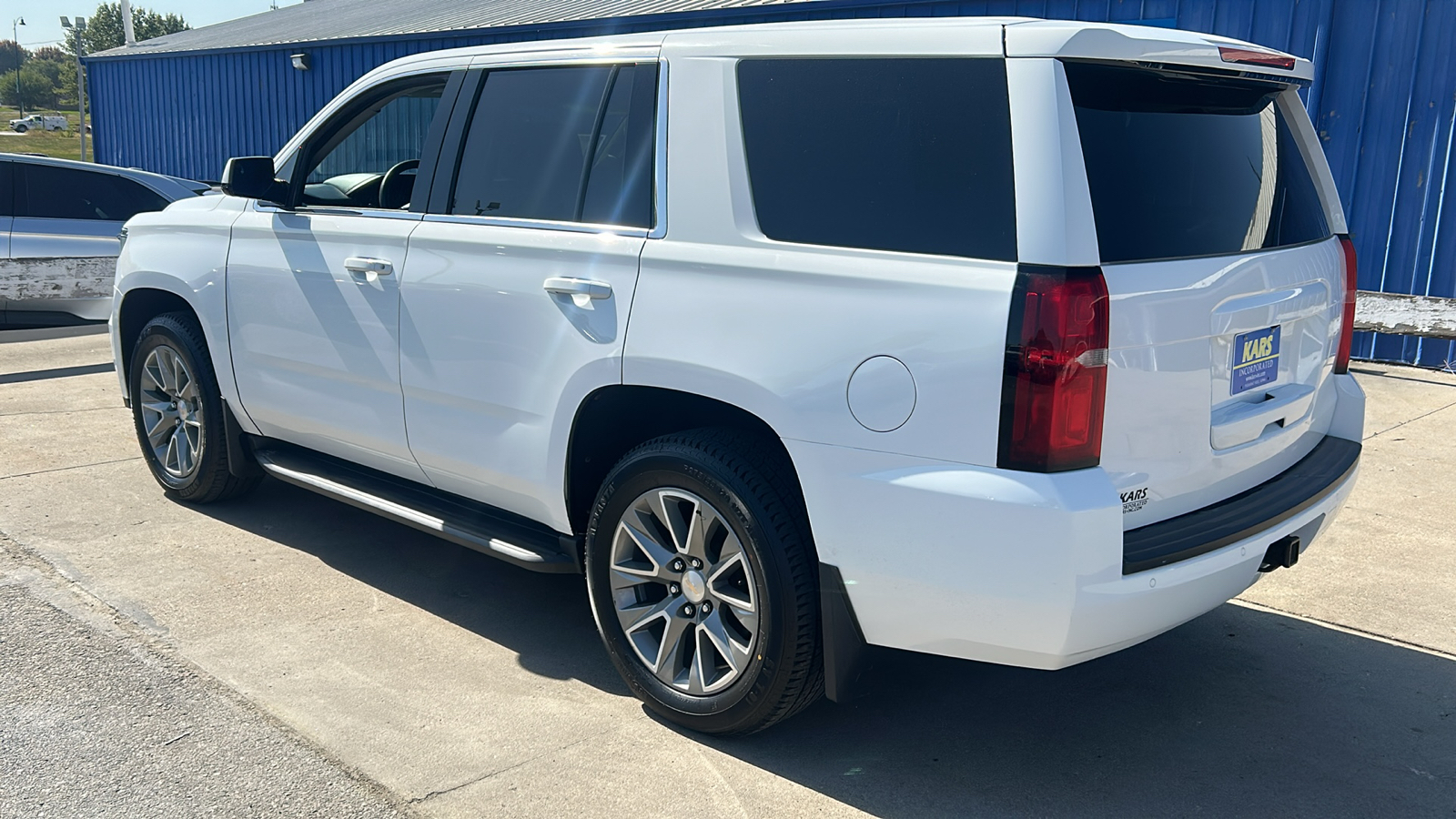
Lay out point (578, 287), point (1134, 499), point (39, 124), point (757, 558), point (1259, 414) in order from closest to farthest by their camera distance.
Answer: point (1134, 499)
point (757, 558)
point (1259, 414)
point (578, 287)
point (39, 124)

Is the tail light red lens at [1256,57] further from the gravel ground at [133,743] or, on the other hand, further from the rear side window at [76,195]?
the rear side window at [76,195]

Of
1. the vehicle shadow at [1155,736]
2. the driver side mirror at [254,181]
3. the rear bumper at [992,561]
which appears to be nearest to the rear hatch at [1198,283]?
the rear bumper at [992,561]

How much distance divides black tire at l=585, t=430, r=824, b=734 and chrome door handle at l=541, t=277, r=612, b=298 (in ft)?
1.49

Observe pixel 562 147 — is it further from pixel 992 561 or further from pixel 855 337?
pixel 992 561

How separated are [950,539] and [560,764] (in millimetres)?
1248

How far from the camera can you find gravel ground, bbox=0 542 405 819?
2961mm

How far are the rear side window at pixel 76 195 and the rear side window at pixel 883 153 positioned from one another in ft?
28.7

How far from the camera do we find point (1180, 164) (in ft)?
9.87

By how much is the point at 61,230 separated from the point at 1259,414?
391 inches

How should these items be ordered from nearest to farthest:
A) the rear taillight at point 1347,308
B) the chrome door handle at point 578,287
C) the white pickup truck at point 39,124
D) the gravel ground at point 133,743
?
the gravel ground at point 133,743 → the chrome door handle at point 578,287 → the rear taillight at point 1347,308 → the white pickup truck at point 39,124

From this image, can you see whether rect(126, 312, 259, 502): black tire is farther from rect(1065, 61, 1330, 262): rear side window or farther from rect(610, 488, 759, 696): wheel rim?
rect(1065, 61, 1330, 262): rear side window

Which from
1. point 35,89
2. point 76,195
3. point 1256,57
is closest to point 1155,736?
point 1256,57

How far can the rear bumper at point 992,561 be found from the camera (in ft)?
8.68

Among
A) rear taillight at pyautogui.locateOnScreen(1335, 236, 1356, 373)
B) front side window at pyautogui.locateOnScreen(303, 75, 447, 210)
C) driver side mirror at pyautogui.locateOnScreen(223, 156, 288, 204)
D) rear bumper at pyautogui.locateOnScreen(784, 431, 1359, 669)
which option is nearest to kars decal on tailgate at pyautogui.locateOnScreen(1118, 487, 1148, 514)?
rear bumper at pyautogui.locateOnScreen(784, 431, 1359, 669)
